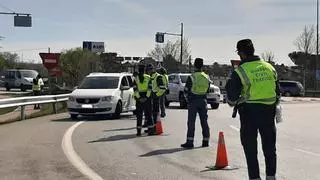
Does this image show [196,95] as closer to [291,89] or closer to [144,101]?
[144,101]

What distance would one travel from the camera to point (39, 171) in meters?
10.4

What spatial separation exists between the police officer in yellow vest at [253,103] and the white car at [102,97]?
49.9 feet

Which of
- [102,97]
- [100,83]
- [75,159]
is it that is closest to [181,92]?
[100,83]

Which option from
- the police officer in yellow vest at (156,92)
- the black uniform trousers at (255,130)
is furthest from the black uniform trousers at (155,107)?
the black uniform trousers at (255,130)

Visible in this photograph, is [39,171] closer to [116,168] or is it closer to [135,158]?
[116,168]

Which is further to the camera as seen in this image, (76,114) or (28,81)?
(28,81)

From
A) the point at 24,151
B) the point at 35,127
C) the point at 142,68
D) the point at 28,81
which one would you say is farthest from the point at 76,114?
the point at 28,81

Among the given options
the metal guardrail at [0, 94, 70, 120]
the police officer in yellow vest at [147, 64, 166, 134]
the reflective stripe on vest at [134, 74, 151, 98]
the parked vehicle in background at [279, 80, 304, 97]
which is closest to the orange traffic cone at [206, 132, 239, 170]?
the reflective stripe on vest at [134, 74, 151, 98]

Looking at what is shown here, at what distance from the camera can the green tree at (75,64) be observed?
220ft

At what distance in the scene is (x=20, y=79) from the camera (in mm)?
64500

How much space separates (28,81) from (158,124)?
4874cm

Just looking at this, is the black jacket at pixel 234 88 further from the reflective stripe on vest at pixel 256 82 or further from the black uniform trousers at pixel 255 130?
the black uniform trousers at pixel 255 130

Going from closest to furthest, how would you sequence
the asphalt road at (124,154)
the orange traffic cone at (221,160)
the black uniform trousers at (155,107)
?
the asphalt road at (124,154)
the orange traffic cone at (221,160)
the black uniform trousers at (155,107)

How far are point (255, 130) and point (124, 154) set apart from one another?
207 inches
